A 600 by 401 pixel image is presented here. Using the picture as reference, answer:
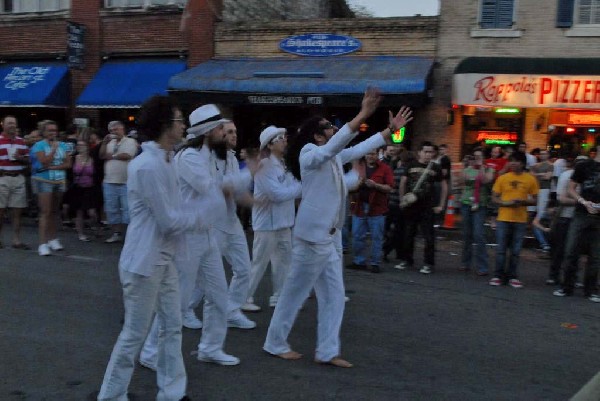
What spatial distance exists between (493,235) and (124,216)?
270 inches

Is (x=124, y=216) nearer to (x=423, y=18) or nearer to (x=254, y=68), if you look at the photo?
(x=254, y=68)

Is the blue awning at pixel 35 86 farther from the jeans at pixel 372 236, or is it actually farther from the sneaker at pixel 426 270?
the sneaker at pixel 426 270

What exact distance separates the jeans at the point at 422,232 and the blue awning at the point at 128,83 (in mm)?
9693

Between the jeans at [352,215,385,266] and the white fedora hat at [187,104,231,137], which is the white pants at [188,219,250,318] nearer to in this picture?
the white fedora hat at [187,104,231,137]

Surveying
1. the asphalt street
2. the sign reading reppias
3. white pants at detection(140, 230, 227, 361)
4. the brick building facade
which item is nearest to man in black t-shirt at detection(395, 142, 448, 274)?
the asphalt street

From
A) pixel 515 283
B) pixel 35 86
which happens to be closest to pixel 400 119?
pixel 515 283

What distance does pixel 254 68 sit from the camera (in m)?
16.7

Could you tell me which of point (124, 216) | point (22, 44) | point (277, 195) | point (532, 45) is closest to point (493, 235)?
point (532, 45)

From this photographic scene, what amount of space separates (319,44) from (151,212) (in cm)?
1338

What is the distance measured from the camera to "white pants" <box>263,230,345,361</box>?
202 inches

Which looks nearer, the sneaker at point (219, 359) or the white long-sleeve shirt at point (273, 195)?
the sneaker at point (219, 359)

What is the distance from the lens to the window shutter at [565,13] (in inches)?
567

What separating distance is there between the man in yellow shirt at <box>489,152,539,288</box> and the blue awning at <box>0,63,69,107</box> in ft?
47.1

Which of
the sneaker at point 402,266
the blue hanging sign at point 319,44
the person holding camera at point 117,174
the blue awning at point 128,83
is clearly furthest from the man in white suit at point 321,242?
the blue awning at point 128,83
